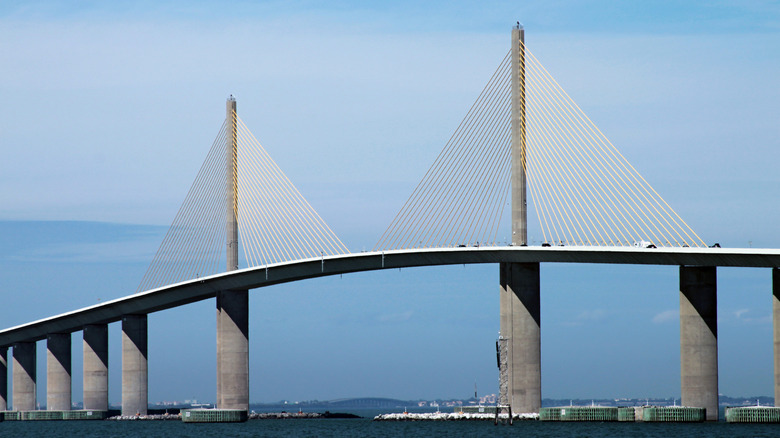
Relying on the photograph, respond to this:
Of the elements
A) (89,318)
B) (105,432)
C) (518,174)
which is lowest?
(105,432)

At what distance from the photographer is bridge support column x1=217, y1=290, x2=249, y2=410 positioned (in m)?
88.4

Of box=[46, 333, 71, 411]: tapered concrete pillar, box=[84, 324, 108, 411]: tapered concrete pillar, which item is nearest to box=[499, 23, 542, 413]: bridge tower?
box=[84, 324, 108, 411]: tapered concrete pillar

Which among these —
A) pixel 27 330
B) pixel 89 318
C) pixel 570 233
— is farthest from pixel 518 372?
pixel 27 330

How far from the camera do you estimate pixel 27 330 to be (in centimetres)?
Result: 10462

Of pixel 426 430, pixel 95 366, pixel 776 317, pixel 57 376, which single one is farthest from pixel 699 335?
pixel 57 376

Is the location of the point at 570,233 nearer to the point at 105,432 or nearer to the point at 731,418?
the point at 731,418

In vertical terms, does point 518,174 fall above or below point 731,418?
above

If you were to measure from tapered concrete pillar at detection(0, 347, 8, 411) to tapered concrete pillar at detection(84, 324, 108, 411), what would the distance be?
50.5ft

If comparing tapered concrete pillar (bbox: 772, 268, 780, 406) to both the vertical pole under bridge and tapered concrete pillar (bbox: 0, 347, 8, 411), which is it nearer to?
the vertical pole under bridge

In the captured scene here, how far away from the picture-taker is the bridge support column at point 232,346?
8844cm

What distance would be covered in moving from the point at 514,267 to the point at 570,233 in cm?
813

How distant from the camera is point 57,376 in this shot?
105 m

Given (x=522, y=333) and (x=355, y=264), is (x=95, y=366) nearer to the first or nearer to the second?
(x=355, y=264)

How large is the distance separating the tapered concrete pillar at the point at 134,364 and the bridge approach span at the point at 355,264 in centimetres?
102
